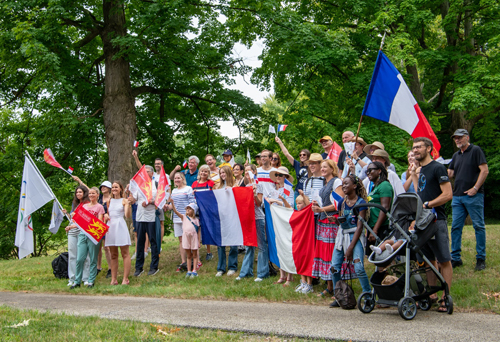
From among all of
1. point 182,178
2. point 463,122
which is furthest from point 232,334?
point 463,122

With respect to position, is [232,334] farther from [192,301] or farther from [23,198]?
[23,198]

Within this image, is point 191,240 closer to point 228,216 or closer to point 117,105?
point 228,216

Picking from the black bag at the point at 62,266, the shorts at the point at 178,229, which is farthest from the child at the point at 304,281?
→ the black bag at the point at 62,266

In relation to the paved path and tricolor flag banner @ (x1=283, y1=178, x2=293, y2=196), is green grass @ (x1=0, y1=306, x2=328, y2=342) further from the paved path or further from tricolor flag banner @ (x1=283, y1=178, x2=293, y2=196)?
tricolor flag banner @ (x1=283, y1=178, x2=293, y2=196)

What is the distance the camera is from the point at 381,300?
18.4 ft

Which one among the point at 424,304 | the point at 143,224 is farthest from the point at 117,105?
the point at 424,304

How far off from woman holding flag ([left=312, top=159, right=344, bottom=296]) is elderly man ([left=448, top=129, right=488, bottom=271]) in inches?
88.6

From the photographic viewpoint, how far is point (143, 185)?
33.4ft

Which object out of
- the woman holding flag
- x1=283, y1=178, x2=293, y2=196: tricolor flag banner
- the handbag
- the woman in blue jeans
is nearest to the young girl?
x1=283, y1=178, x2=293, y2=196: tricolor flag banner

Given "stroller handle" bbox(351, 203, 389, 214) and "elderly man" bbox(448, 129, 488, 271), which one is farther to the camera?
"elderly man" bbox(448, 129, 488, 271)

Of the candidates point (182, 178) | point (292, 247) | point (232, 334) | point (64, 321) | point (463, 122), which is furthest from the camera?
point (463, 122)

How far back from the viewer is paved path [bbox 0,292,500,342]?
4.85m

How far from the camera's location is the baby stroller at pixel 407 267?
5391mm

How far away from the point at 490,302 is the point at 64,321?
566 centimetres
